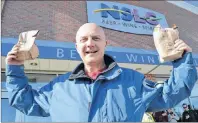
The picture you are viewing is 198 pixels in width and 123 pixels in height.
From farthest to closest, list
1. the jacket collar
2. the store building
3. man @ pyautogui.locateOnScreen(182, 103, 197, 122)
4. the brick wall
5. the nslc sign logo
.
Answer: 1. the nslc sign logo
2. the brick wall
3. the store building
4. man @ pyautogui.locateOnScreen(182, 103, 197, 122)
5. the jacket collar

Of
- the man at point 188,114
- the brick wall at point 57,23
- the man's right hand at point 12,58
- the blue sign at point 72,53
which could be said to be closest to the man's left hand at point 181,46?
the man's right hand at point 12,58

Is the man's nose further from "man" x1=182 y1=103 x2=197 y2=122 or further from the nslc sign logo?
the nslc sign logo

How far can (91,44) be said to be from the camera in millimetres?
1163

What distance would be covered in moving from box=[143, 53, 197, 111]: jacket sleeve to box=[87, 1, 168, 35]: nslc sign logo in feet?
16.8

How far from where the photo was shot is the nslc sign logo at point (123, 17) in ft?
20.8

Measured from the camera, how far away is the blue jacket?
1.06m

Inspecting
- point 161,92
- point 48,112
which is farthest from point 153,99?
point 48,112

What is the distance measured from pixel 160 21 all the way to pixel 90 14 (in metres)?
→ 2.02

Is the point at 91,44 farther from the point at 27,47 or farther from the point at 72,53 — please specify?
the point at 72,53

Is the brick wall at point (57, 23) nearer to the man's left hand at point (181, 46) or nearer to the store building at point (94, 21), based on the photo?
the store building at point (94, 21)

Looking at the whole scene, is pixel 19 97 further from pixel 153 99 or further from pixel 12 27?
pixel 12 27

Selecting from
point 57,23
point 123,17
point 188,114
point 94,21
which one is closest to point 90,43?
point 188,114

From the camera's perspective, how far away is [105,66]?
1252 mm

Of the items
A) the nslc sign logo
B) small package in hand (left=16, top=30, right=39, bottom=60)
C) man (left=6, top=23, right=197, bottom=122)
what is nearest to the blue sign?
the nslc sign logo
